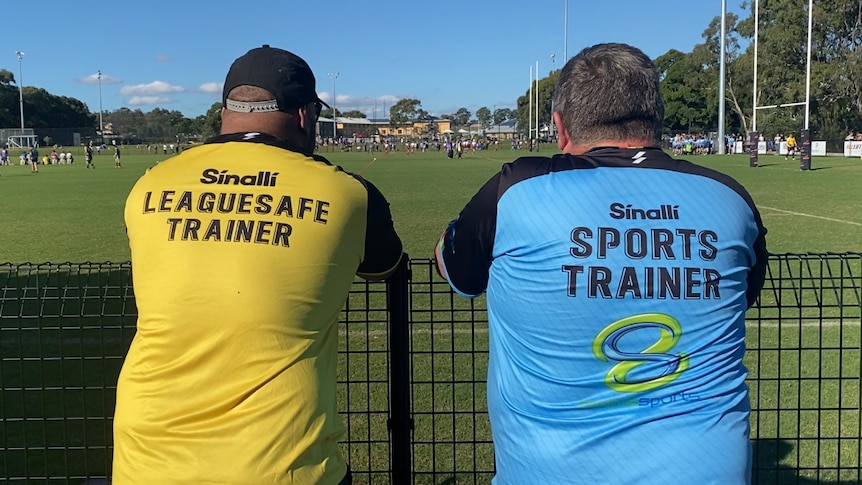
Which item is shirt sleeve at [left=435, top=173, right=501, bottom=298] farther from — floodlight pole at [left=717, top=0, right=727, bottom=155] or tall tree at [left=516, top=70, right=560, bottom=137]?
tall tree at [left=516, top=70, right=560, bottom=137]

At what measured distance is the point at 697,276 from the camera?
5.74ft

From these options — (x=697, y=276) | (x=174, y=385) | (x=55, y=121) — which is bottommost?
(x=174, y=385)

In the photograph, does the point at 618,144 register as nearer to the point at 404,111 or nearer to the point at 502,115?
the point at 404,111

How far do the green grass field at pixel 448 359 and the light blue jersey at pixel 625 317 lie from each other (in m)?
1.30

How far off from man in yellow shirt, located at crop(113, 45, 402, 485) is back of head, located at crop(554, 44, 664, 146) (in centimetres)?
63

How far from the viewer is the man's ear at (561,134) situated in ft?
6.63

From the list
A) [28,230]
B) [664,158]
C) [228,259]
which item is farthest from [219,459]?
[28,230]

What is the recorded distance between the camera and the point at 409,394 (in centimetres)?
296

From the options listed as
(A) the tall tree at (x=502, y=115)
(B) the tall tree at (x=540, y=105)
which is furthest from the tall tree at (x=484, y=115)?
(B) the tall tree at (x=540, y=105)

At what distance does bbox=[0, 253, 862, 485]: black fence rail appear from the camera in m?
3.18

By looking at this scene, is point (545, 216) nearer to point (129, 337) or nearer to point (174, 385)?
point (174, 385)

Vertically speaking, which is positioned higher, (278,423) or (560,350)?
(560,350)

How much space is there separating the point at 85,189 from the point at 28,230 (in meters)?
13.1

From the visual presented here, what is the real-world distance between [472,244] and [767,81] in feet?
222
